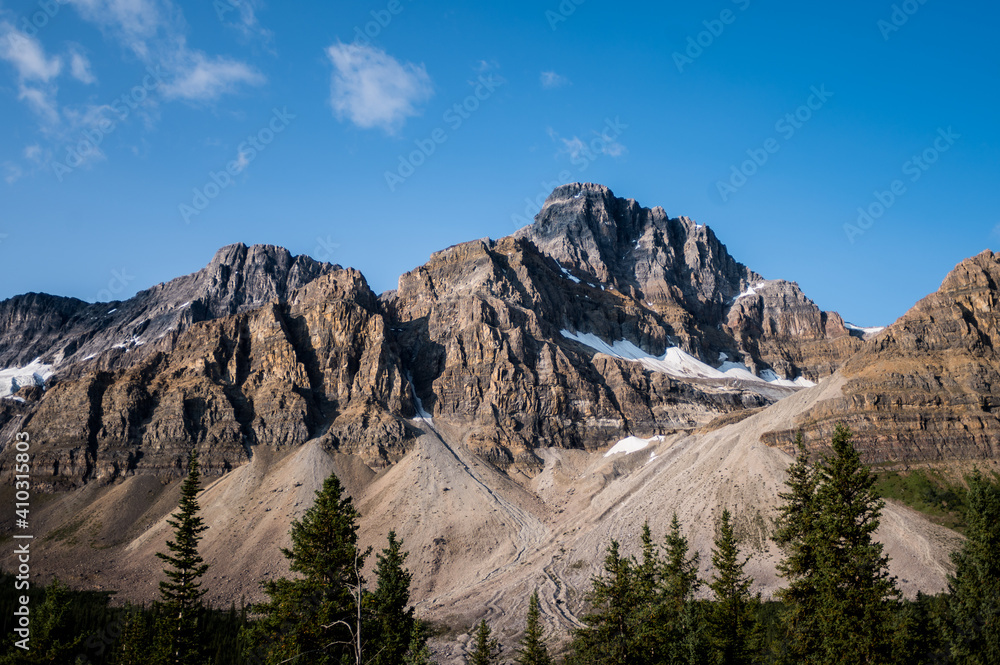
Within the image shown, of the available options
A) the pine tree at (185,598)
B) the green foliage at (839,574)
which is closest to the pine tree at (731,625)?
the green foliage at (839,574)

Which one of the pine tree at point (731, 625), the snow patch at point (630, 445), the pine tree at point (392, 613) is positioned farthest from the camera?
the snow patch at point (630, 445)

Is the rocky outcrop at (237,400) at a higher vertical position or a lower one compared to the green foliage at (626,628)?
higher

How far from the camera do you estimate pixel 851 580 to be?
26.6m

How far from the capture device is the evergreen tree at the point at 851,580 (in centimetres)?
2580

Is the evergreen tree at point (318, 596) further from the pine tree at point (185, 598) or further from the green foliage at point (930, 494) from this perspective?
the green foliage at point (930, 494)

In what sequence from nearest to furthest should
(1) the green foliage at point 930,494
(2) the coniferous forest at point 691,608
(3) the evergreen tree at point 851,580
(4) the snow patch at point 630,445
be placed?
(3) the evergreen tree at point 851,580, (2) the coniferous forest at point 691,608, (1) the green foliage at point 930,494, (4) the snow patch at point 630,445

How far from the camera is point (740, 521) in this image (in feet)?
291

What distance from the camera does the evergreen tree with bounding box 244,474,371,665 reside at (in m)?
28.7

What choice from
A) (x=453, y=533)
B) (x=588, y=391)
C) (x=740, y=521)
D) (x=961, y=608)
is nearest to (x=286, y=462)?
(x=453, y=533)

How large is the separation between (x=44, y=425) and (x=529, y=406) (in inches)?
4033

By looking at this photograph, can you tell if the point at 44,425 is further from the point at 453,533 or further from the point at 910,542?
the point at 910,542

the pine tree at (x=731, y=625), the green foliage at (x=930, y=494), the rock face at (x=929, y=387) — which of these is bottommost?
the pine tree at (x=731, y=625)

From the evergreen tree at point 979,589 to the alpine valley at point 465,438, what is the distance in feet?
132

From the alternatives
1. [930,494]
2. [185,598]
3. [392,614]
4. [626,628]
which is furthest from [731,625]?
[930,494]
